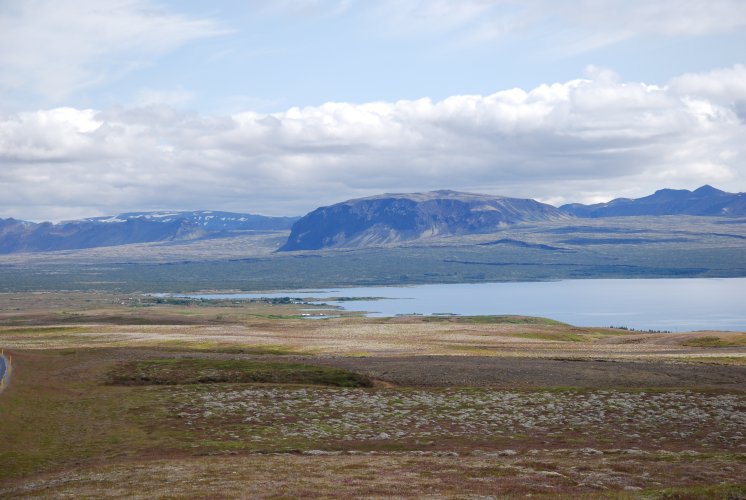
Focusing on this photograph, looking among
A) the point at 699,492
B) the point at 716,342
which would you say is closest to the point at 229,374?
the point at 699,492

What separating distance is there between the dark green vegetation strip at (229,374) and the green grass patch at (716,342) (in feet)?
168

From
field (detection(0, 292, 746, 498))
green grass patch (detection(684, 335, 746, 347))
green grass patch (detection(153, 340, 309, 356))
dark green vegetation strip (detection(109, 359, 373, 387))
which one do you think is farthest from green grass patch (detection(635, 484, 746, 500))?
green grass patch (detection(684, 335, 746, 347))

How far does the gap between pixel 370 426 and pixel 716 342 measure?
63.4 meters

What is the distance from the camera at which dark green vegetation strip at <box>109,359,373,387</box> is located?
48.5 m

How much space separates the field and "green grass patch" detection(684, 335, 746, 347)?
79.6 ft

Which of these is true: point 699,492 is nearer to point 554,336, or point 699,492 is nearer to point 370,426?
point 370,426

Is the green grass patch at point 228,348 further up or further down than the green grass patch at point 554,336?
further up

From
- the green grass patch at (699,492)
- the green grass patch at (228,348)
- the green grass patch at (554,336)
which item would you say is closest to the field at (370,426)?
the green grass patch at (699,492)

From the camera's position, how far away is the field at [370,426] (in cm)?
2558

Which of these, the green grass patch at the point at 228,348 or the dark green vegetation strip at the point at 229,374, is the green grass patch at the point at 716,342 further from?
the dark green vegetation strip at the point at 229,374

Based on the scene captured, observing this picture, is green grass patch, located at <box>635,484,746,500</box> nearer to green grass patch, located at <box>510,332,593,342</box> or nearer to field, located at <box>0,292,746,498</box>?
field, located at <box>0,292,746,498</box>

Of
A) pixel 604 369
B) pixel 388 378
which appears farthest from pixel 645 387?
pixel 388 378

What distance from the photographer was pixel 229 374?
4966 cm

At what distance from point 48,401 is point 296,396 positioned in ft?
40.0
